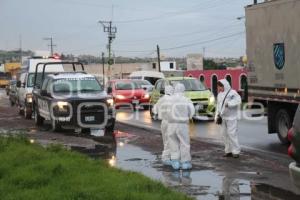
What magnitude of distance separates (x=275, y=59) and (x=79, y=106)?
Answer: 228 inches

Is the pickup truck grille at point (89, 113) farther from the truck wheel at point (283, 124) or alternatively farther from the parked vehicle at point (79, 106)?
the truck wheel at point (283, 124)

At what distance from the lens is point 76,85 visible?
18.8m

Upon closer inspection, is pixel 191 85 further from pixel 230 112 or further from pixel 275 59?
pixel 230 112

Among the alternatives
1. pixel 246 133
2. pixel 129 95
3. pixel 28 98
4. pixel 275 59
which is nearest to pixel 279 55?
pixel 275 59

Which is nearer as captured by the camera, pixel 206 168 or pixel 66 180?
pixel 66 180

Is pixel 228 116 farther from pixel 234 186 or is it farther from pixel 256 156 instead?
pixel 234 186

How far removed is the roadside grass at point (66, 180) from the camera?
302 inches

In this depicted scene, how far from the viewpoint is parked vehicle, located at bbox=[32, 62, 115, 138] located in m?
17.4

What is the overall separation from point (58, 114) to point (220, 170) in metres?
7.69

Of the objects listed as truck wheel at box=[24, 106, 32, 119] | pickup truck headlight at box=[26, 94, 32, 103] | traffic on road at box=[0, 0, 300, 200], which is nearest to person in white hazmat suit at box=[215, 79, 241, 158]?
traffic on road at box=[0, 0, 300, 200]

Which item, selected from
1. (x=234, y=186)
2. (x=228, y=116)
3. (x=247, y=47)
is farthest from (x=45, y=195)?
(x=247, y=47)

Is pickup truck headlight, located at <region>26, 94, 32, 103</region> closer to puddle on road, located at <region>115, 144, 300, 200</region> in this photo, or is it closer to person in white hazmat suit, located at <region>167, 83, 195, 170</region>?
puddle on road, located at <region>115, 144, 300, 200</region>

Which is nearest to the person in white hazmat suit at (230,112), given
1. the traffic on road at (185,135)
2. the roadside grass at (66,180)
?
the traffic on road at (185,135)

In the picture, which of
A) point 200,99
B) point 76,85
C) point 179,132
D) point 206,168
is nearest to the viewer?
point 179,132
